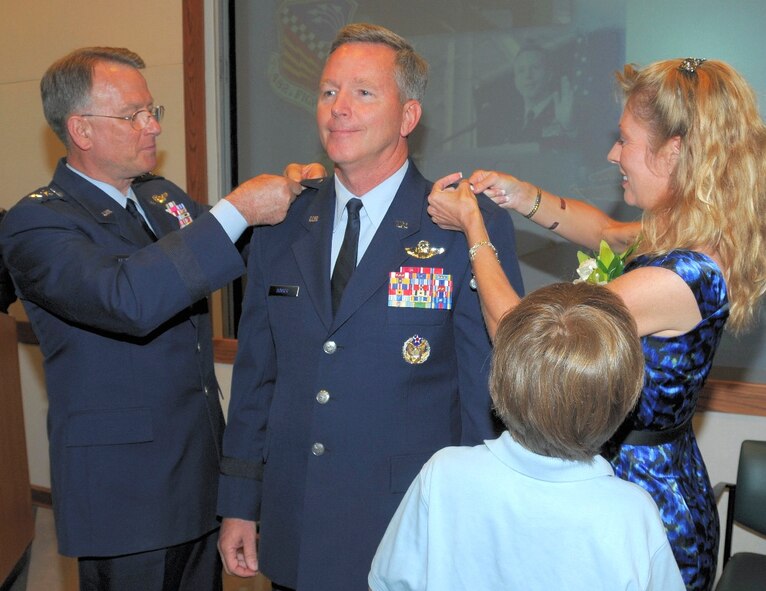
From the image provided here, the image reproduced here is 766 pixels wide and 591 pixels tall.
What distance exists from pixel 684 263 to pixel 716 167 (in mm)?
223

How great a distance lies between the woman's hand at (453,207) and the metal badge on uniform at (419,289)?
0.41 feet

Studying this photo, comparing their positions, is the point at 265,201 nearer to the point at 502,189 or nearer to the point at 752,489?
the point at 502,189

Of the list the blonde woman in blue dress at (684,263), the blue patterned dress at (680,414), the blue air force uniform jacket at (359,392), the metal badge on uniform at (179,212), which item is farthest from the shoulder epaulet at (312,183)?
the blue patterned dress at (680,414)

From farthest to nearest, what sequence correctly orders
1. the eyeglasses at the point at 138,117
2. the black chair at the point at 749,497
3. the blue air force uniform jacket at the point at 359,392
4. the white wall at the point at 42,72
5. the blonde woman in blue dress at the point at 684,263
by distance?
the white wall at the point at 42,72, the black chair at the point at 749,497, the eyeglasses at the point at 138,117, the blue air force uniform jacket at the point at 359,392, the blonde woman in blue dress at the point at 684,263

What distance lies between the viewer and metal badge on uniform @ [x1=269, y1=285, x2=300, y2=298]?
1.93 meters

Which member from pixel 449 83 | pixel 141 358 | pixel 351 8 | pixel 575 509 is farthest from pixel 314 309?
pixel 351 8

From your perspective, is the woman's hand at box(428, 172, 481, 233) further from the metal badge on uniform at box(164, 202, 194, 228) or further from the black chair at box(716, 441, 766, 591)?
the black chair at box(716, 441, 766, 591)

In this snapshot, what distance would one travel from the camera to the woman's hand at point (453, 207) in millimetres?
1876

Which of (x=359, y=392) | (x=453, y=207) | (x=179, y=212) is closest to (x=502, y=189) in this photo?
(x=453, y=207)

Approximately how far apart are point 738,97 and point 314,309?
1043mm

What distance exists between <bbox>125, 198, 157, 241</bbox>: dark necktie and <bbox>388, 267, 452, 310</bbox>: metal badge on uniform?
2.91 feet

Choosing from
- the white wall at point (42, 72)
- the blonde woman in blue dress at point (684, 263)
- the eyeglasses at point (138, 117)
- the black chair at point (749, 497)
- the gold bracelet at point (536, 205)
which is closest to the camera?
the blonde woman in blue dress at point (684, 263)

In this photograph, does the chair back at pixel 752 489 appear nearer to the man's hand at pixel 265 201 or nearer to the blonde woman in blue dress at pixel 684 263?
the blonde woman in blue dress at pixel 684 263

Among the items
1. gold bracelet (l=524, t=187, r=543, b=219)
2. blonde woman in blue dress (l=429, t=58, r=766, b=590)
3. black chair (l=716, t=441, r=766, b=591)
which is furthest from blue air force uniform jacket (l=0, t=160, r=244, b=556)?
black chair (l=716, t=441, r=766, b=591)
